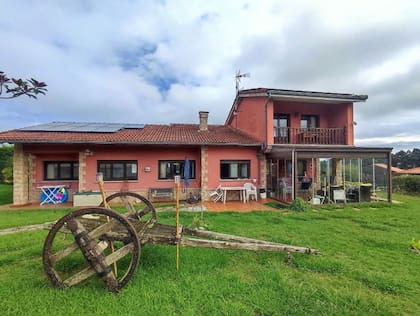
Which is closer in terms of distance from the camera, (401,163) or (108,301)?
(108,301)

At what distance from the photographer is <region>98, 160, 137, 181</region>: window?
11.1 m

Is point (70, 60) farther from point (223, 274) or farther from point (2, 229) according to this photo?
point (223, 274)

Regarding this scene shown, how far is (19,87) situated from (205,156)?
8120 millimetres

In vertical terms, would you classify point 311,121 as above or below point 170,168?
above

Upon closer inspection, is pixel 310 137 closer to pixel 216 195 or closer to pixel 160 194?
pixel 216 195

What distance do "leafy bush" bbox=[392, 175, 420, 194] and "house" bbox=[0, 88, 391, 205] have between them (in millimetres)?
4449

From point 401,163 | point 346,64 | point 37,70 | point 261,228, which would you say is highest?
point 346,64

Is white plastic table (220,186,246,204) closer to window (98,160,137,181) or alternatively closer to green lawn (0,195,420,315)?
window (98,160,137,181)

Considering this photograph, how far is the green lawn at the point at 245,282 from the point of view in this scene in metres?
2.83

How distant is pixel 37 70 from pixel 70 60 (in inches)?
110

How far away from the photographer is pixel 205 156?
1152 centimetres

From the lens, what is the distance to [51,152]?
1065 centimetres

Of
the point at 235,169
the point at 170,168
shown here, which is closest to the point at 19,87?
the point at 170,168

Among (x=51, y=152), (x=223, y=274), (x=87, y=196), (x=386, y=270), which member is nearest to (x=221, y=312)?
(x=223, y=274)
